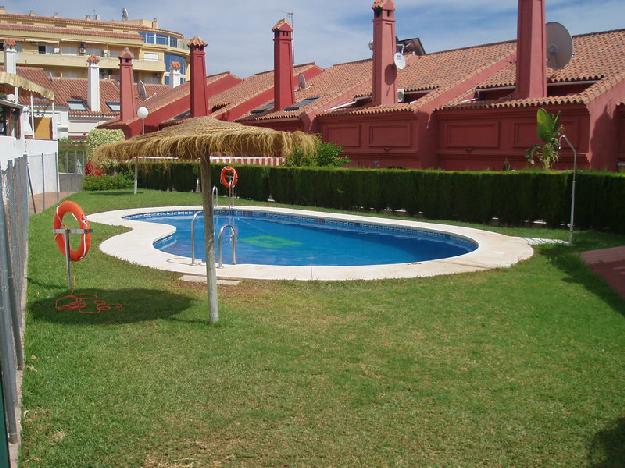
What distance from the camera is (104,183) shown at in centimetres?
2923

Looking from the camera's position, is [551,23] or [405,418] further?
[551,23]

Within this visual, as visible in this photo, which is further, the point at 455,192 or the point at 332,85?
the point at 332,85

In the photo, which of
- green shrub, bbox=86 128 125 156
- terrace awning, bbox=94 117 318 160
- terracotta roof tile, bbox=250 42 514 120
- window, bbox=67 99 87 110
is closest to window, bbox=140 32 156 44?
window, bbox=67 99 87 110

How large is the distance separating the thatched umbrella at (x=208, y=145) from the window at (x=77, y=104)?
2003 inches

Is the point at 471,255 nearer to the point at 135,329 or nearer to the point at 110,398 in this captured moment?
the point at 135,329

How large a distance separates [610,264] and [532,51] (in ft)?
46.3

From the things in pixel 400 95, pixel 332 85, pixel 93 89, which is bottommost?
pixel 400 95

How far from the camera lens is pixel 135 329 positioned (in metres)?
7.18

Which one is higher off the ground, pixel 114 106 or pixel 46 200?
pixel 114 106

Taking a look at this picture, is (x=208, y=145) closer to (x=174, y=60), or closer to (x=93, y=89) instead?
(x=93, y=89)

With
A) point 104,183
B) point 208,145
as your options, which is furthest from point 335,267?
point 104,183

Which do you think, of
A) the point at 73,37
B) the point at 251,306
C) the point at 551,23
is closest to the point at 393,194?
the point at 551,23

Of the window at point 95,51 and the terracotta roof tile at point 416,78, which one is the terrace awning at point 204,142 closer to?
the terracotta roof tile at point 416,78

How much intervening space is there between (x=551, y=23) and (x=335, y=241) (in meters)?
10.9
